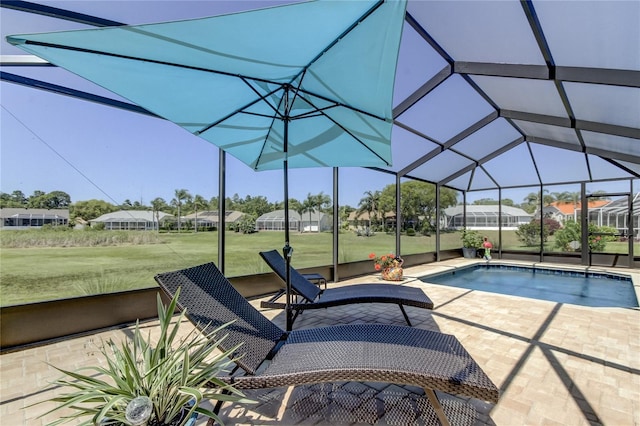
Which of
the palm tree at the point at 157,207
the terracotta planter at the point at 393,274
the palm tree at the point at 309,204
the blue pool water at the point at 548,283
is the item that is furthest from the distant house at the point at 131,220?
the blue pool water at the point at 548,283

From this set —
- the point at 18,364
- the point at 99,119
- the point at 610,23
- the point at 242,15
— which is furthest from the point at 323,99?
the point at 18,364

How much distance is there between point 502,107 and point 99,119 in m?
8.26

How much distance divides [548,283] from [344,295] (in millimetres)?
7561

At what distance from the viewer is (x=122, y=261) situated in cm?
466

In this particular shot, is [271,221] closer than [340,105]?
No

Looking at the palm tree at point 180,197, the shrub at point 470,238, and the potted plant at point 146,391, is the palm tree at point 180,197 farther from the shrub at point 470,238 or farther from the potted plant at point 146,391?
the shrub at point 470,238

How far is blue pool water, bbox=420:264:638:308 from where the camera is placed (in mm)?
6825

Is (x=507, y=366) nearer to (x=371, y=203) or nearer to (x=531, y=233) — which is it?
(x=371, y=203)

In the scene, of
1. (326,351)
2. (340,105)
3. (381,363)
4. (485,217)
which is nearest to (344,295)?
(326,351)

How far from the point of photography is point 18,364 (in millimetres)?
3150

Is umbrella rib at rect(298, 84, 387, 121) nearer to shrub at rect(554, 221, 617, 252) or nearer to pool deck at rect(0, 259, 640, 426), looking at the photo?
pool deck at rect(0, 259, 640, 426)

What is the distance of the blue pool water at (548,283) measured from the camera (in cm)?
682

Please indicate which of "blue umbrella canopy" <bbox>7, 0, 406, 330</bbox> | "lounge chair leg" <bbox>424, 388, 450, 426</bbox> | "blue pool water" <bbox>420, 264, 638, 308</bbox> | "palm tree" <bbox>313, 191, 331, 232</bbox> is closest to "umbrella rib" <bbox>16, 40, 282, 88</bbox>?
"blue umbrella canopy" <bbox>7, 0, 406, 330</bbox>

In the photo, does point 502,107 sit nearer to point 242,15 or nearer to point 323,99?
point 323,99
